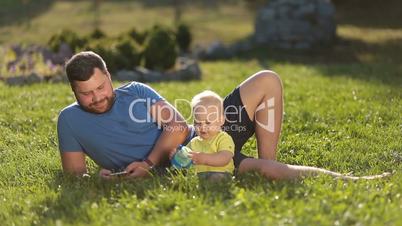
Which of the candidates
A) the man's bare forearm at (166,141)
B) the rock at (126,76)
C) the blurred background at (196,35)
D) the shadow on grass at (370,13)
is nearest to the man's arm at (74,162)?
the man's bare forearm at (166,141)

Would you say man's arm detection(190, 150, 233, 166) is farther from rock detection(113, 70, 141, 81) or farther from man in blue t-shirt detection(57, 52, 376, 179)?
rock detection(113, 70, 141, 81)

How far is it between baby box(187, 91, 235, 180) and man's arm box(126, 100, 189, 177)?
0.29m

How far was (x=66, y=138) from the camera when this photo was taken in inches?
189

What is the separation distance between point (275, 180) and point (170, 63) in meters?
7.94

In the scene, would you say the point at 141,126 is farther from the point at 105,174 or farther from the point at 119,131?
the point at 105,174

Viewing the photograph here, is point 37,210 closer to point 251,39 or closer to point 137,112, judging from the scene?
point 137,112

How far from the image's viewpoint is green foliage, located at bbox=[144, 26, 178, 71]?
12.0m

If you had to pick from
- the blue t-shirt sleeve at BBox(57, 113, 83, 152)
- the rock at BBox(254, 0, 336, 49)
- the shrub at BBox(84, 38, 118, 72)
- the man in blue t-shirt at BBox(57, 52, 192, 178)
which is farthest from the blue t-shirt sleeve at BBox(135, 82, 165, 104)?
the rock at BBox(254, 0, 336, 49)

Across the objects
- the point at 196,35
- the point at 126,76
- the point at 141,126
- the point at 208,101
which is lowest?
the point at 196,35

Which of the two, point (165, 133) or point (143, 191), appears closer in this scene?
point (143, 191)

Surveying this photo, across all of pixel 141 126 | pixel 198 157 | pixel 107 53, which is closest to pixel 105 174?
pixel 141 126

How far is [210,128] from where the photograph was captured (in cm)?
455

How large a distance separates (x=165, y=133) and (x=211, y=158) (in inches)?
21.5

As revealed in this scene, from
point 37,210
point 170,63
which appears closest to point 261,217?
point 37,210
